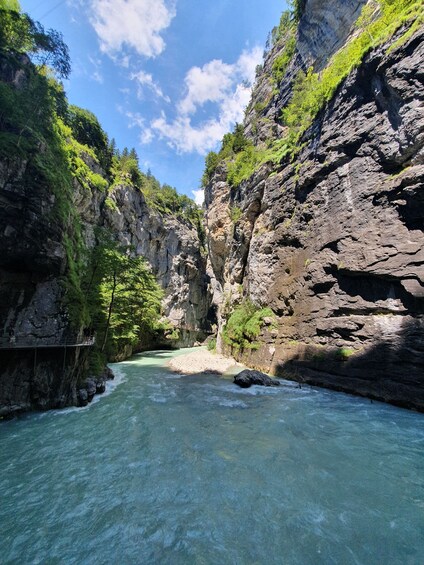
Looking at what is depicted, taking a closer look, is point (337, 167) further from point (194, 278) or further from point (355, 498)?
point (194, 278)

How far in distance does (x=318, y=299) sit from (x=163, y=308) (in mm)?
32136

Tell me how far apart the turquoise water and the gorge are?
9.55 ft

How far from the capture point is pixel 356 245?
49.8 feet

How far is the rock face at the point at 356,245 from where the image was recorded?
41.4 feet

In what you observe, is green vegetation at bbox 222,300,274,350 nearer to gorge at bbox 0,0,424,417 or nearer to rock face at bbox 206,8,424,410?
gorge at bbox 0,0,424,417

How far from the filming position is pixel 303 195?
20.1m

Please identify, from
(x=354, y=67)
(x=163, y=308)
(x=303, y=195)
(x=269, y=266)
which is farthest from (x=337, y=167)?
(x=163, y=308)

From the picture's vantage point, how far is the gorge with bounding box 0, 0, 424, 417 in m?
10.9

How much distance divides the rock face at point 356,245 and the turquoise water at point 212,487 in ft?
12.0

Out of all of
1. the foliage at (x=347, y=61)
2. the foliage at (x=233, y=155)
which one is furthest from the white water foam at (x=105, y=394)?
the foliage at (x=233, y=155)

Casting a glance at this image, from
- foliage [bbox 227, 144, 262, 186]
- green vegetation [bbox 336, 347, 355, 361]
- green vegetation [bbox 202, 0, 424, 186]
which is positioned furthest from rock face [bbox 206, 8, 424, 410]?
foliage [bbox 227, 144, 262, 186]

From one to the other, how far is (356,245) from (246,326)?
10336 millimetres

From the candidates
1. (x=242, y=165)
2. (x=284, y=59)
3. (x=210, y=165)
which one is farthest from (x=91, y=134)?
(x=284, y=59)

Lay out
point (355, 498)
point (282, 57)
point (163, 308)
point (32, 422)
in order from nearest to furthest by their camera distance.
A: point (355, 498) → point (32, 422) → point (282, 57) → point (163, 308)
